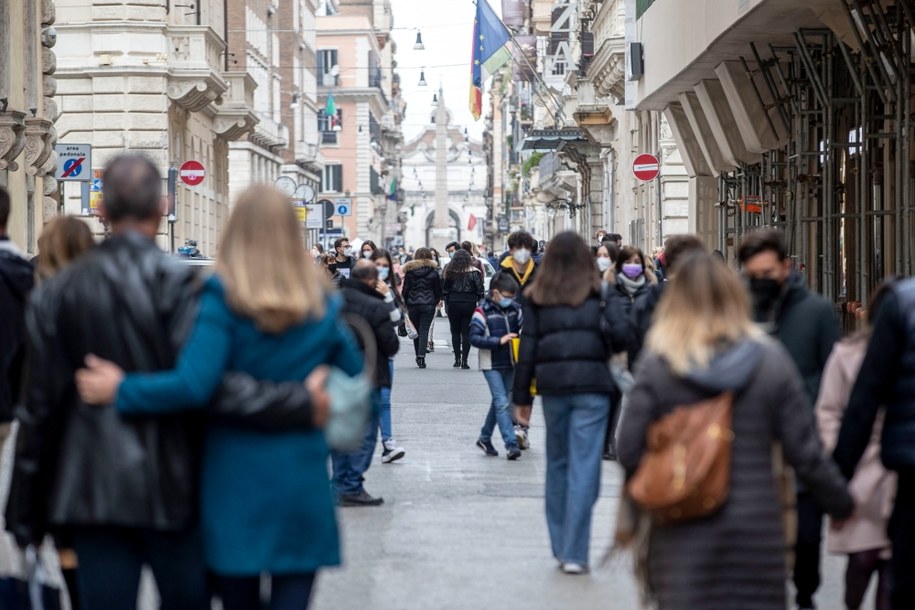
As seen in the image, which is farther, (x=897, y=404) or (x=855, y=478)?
(x=855, y=478)

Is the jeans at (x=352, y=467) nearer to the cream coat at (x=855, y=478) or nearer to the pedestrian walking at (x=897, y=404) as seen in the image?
the cream coat at (x=855, y=478)

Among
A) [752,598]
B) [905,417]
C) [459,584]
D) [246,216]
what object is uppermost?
[246,216]

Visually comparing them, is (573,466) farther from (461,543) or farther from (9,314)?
(9,314)

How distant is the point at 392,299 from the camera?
1279 cm

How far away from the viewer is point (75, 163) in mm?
25016

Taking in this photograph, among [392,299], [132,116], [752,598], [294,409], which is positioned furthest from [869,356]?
[132,116]

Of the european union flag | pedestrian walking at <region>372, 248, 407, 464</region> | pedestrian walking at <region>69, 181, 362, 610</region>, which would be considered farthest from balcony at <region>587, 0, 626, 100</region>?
pedestrian walking at <region>69, 181, 362, 610</region>

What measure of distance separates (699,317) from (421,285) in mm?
20397

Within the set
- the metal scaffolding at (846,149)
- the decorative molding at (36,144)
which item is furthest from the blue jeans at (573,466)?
the decorative molding at (36,144)

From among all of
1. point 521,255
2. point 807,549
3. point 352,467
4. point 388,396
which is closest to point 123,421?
point 807,549

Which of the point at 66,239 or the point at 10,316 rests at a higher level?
the point at 66,239

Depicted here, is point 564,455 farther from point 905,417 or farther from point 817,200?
point 817,200

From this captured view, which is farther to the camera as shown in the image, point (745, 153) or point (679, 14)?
point (745, 153)

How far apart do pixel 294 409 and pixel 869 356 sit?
6.42 feet
